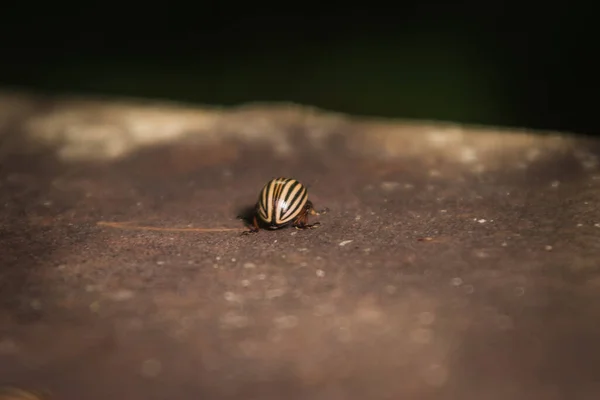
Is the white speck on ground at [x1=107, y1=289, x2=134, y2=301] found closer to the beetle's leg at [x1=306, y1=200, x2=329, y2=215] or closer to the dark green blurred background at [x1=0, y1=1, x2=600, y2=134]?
the beetle's leg at [x1=306, y1=200, x2=329, y2=215]

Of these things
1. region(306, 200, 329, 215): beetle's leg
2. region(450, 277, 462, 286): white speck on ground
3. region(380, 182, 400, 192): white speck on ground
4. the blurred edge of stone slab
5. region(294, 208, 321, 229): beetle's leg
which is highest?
the blurred edge of stone slab

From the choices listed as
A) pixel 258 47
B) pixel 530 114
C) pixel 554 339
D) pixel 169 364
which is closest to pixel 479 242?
pixel 554 339

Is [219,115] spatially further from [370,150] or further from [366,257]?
[366,257]

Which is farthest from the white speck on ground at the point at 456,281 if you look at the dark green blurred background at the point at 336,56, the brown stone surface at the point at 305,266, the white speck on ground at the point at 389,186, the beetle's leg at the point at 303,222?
the dark green blurred background at the point at 336,56

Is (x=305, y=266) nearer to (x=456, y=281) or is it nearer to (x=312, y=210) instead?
(x=456, y=281)

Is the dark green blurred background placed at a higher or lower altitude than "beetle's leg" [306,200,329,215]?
higher

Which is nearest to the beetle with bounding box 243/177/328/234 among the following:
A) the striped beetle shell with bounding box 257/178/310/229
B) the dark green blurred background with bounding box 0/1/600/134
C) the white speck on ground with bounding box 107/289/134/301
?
the striped beetle shell with bounding box 257/178/310/229
